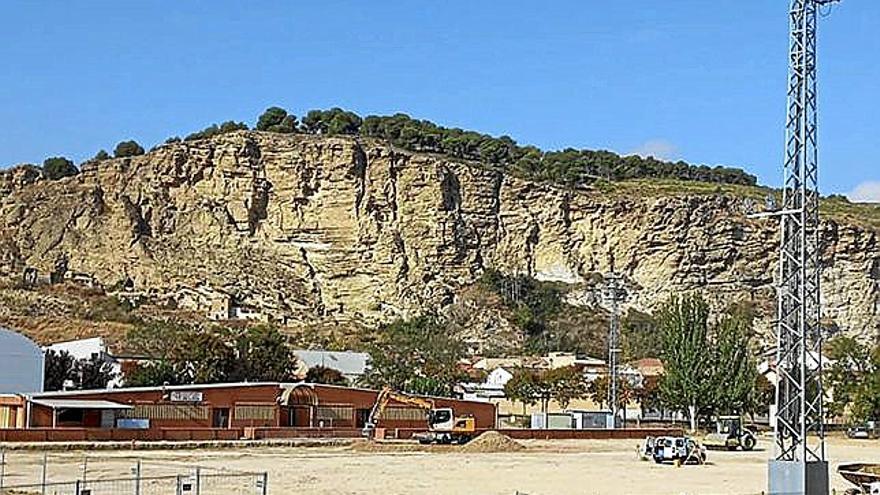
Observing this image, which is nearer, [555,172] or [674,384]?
[674,384]

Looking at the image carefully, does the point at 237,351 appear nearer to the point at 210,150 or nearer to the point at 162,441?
the point at 162,441

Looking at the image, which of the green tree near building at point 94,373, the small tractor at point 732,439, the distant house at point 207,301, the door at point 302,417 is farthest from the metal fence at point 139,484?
the distant house at point 207,301

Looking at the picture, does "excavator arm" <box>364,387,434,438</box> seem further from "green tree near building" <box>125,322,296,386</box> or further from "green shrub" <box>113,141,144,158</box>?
"green shrub" <box>113,141,144,158</box>

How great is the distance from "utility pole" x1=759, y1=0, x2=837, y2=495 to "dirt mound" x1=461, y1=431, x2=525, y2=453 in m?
36.9

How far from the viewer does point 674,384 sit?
3602 inches

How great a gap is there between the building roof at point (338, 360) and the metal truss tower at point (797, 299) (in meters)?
85.4

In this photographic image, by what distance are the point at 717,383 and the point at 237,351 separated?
35891mm

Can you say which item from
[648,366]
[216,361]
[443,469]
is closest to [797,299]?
[443,469]

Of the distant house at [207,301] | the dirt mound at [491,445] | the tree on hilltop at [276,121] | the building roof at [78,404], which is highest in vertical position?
the tree on hilltop at [276,121]

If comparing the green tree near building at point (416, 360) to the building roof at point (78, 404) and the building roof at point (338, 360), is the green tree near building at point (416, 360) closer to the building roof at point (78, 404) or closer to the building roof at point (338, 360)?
the building roof at point (338, 360)

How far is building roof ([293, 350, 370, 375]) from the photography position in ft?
364

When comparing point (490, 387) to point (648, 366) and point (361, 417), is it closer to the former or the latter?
point (648, 366)

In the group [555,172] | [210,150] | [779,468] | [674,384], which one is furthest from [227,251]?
[779,468]

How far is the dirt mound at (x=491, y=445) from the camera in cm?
6219
